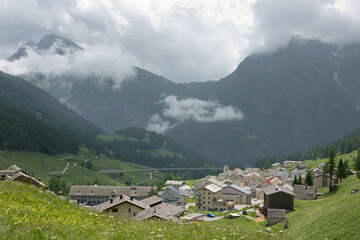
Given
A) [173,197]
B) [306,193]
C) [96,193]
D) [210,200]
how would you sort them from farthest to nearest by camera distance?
[96,193] < [173,197] < [210,200] < [306,193]

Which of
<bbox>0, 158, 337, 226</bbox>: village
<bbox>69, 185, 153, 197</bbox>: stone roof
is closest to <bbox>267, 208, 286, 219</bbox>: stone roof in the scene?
<bbox>0, 158, 337, 226</bbox>: village

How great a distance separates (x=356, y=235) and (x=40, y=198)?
26606mm

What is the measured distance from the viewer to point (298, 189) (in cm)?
8750

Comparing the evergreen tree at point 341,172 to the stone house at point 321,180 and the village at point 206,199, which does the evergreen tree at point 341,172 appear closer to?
the village at point 206,199

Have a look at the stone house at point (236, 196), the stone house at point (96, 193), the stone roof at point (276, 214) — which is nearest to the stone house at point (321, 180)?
the stone house at point (236, 196)

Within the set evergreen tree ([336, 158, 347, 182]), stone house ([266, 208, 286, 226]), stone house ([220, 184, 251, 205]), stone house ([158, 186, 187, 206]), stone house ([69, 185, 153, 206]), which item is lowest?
stone house ([69, 185, 153, 206])

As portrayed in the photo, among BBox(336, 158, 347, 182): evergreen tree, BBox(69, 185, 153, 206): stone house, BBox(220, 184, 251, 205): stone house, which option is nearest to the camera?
BBox(336, 158, 347, 182): evergreen tree

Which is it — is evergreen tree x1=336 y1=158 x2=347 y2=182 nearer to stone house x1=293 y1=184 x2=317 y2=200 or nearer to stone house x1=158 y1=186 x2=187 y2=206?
stone house x1=293 y1=184 x2=317 y2=200

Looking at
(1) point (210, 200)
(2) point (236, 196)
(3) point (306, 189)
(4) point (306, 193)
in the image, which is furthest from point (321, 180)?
(1) point (210, 200)

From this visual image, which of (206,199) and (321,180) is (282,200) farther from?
(321,180)

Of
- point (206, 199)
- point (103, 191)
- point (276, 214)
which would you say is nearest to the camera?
point (276, 214)

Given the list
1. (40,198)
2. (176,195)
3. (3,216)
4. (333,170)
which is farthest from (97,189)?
(3,216)

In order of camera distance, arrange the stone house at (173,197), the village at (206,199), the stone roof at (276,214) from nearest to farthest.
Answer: the village at (206,199) → the stone roof at (276,214) → the stone house at (173,197)

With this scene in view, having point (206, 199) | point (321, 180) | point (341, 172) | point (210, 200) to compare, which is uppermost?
point (341, 172)
